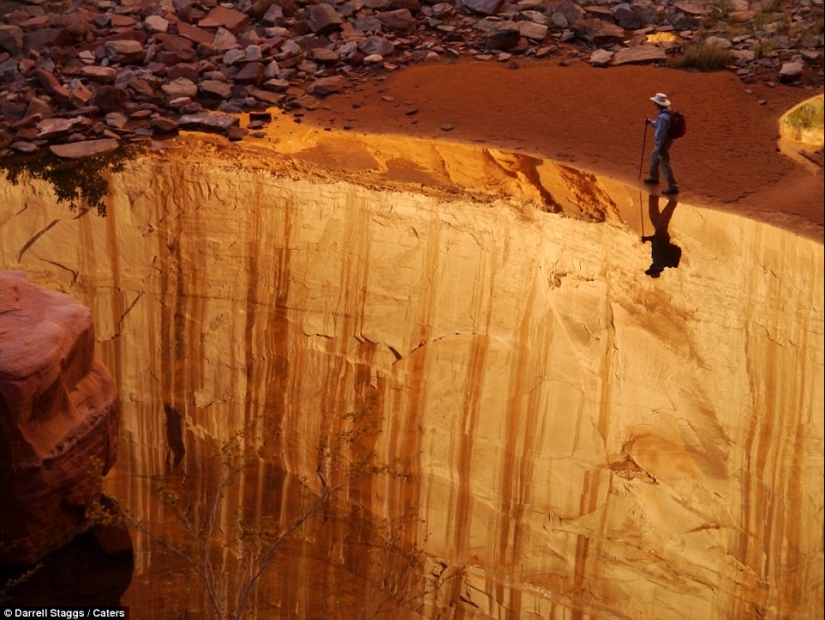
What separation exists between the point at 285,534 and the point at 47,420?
4.95 ft

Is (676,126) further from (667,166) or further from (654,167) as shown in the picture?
(654,167)

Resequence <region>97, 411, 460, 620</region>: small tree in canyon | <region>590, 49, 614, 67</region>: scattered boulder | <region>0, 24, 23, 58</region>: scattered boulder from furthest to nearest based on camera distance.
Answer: <region>0, 24, 23, 58</region>: scattered boulder < <region>590, 49, 614, 67</region>: scattered boulder < <region>97, 411, 460, 620</region>: small tree in canyon

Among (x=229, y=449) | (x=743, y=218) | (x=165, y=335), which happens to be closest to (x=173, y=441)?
(x=229, y=449)

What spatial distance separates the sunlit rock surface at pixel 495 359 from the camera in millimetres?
7742

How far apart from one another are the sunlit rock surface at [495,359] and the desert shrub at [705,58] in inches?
135

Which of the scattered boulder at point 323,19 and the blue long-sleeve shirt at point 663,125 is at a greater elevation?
the blue long-sleeve shirt at point 663,125

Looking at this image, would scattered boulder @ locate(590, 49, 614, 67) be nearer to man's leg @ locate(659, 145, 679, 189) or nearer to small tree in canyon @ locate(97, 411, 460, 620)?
man's leg @ locate(659, 145, 679, 189)

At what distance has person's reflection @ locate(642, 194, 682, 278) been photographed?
10.9 m

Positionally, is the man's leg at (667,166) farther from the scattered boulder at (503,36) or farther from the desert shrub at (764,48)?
the scattered boulder at (503,36)

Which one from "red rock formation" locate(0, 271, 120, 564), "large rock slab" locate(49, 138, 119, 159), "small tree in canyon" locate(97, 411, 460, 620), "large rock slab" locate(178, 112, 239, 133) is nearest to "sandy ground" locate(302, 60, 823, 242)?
"large rock slab" locate(178, 112, 239, 133)

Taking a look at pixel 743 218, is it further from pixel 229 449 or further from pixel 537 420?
pixel 229 449

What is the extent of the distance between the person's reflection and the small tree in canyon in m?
3.58

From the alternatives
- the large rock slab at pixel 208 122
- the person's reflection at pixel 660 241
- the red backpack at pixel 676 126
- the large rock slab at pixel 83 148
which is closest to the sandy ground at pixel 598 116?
the person's reflection at pixel 660 241

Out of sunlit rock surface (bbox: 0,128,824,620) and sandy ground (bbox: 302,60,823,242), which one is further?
sandy ground (bbox: 302,60,823,242)
